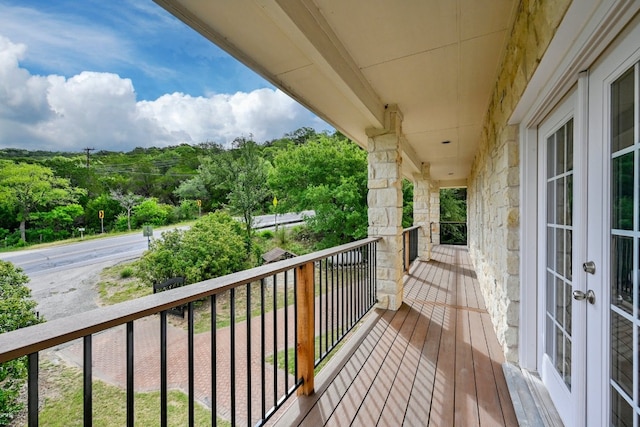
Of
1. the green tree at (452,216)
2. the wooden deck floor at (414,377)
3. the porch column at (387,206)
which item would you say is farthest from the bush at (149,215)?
the wooden deck floor at (414,377)

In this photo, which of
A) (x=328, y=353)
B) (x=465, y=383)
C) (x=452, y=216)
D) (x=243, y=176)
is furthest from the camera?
(x=452, y=216)

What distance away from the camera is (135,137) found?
88.6 feet

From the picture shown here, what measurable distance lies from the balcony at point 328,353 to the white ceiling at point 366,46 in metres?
1.37

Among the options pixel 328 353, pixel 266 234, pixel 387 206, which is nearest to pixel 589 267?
pixel 328 353

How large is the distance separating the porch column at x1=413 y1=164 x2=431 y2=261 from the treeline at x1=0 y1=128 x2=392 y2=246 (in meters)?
3.10

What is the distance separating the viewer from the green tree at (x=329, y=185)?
388 inches

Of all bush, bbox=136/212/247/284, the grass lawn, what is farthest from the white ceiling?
bush, bbox=136/212/247/284

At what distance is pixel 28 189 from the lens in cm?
1317

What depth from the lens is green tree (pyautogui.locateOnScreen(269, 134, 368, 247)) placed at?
32.3ft

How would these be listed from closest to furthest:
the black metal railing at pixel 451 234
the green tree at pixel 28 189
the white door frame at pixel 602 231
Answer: the white door frame at pixel 602 231
the black metal railing at pixel 451 234
the green tree at pixel 28 189

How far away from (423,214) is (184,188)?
1713cm

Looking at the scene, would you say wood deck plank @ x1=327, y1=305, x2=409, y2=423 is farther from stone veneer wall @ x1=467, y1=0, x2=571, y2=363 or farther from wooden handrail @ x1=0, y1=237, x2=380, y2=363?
wooden handrail @ x1=0, y1=237, x2=380, y2=363

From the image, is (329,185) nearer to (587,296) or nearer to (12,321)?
(12,321)

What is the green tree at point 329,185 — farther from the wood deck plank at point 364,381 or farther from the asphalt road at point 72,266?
the wood deck plank at point 364,381
